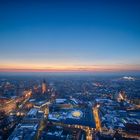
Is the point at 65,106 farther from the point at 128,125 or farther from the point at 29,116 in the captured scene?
the point at 128,125

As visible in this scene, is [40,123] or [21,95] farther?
[21,95]

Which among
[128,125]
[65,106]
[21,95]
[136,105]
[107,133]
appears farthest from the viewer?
[21,95]

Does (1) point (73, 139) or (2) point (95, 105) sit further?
(2) point (95, 105)

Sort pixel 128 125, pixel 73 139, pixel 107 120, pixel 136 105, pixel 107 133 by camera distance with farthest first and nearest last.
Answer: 1. pixel 136 105
2. pixel 107 120
3. pixel 128 125
4. pixel 107 133
5. pixel 73 139

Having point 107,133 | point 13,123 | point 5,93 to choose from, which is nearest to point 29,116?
point 13,123

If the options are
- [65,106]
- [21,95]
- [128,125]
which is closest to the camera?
[128,125]

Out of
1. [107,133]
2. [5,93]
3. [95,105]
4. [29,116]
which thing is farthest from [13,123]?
[5,93]

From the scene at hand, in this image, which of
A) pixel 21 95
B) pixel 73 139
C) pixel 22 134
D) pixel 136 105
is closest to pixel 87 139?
pixel 73 139

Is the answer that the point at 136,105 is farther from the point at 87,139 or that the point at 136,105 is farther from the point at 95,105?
Answer: the point at 87,139

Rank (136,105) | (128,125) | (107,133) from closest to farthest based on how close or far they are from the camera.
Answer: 1. (107,133)
2. (128,125)
3. (136,105)
